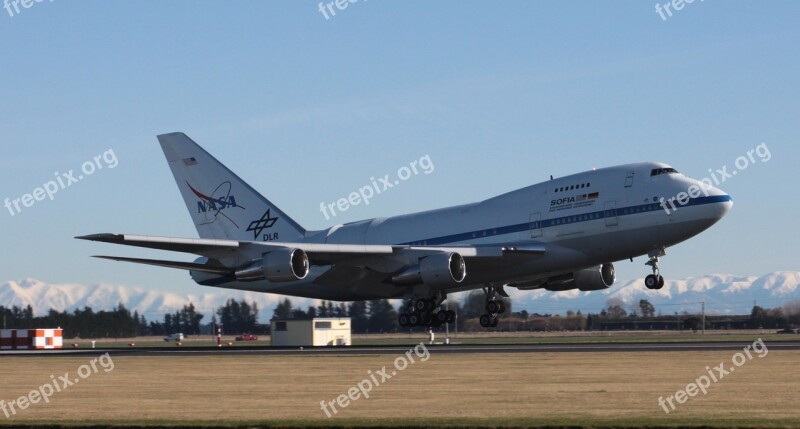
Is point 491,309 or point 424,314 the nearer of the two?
point 424,314

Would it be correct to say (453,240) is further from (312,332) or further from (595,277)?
(312,332)

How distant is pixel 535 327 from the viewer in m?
123

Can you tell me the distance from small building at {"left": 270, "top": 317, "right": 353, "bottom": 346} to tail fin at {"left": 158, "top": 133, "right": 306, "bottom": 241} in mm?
13987

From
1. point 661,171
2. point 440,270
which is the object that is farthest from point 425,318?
point 661,171

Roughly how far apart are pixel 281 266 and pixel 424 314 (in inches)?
415

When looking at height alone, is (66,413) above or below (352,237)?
A: below

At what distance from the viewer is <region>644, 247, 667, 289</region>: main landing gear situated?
54.4 metres

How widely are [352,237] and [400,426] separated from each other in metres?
42.0

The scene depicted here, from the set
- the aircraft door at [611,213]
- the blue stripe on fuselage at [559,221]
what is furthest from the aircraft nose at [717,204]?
the aircraft door at [611,213]

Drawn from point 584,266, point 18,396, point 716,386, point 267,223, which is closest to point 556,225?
point 584,266

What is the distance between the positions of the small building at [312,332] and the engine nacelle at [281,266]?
25.6 metres

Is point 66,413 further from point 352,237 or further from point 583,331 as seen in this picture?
point 583,331

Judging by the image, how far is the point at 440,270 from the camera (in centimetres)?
5544

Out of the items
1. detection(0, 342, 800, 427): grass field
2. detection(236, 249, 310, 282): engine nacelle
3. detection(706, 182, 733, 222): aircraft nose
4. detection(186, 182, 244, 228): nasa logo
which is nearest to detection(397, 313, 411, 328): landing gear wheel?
detection(236, 249, 310, 282): engine nacelle
